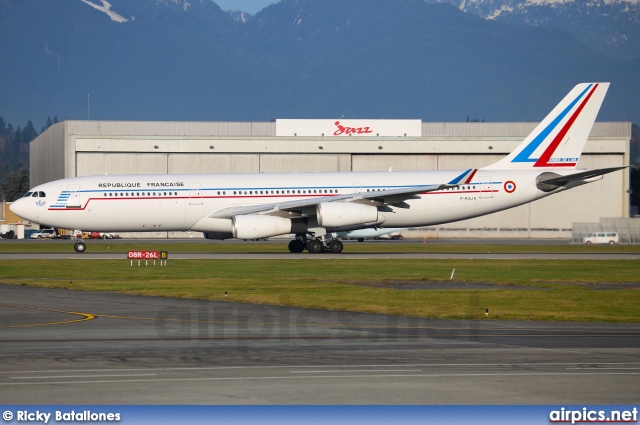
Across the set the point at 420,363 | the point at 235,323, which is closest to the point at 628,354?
the point at 420,363

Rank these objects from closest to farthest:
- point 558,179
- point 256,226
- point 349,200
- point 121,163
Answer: point 256,226
point 349,200
point 558,179
point 121,163

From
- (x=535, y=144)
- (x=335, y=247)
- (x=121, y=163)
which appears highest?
(x=121, y=163)

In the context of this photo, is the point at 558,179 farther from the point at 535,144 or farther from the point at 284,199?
the point at 284,199

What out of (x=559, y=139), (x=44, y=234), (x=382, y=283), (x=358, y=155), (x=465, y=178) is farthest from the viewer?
(x=44, y=234)

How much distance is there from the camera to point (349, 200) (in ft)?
158

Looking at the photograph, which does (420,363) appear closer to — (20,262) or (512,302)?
(512,302)

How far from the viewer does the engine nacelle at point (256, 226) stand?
150 feet

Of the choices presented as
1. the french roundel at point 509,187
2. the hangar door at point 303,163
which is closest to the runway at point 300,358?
the french roundel at point 509,187

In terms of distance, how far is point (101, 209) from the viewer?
Result: 162 ft

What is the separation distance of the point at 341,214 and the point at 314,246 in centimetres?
317

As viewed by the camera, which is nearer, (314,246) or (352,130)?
(314,246)

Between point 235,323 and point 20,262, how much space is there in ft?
79.6

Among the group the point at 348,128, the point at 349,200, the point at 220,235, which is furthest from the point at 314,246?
the point at 348,128

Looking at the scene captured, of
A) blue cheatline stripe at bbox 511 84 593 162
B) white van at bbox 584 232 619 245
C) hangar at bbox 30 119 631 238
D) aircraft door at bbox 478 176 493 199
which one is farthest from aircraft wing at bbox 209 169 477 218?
hangar at bbox 30 119 631 238
